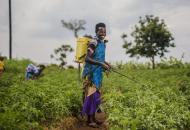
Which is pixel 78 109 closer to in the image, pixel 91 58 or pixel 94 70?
pixel 94 70

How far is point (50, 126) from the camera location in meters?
10.2

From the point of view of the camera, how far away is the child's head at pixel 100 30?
35.3ft

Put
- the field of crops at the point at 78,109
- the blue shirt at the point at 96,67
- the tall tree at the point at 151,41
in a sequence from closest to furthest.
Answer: the field of crops at the point at 78,109 < the blue shirt at the point at 96,67 < the tall tree at the point at 151,41

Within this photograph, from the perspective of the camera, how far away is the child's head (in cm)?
1076

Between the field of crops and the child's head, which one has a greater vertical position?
the child's head

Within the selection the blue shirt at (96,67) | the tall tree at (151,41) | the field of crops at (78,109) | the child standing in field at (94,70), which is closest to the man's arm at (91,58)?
the child standing in field at (94,70)

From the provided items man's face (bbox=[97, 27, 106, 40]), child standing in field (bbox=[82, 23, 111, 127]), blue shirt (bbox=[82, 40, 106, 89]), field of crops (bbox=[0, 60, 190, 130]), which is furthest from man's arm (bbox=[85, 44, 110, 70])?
field of crops (bbox=[0, 60, 190, 130])

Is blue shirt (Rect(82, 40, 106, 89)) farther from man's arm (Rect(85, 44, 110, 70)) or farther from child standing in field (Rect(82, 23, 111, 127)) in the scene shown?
man's arm (Rect(85, 44, 110, 70))

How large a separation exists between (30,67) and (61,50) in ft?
88.2

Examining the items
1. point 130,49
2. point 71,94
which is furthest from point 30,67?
point 130,49

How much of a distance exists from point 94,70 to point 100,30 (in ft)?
3.01

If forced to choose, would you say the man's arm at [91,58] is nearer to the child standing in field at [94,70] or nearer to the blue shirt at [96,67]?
the child standing in field at [94,70]

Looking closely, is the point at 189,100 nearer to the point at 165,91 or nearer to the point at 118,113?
the point at 165,91

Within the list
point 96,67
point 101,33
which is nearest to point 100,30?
point 101,33
